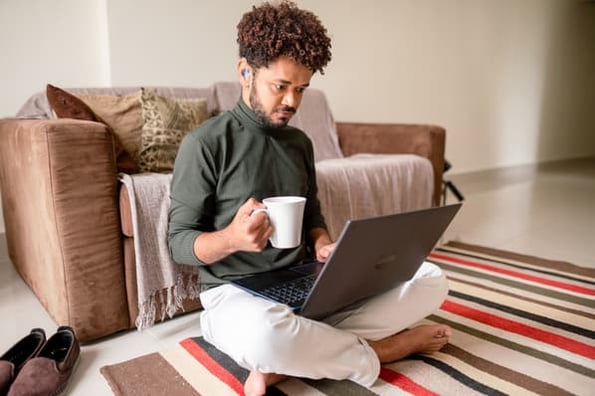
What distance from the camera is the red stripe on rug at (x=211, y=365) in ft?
3.23

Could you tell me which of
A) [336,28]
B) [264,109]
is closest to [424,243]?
[264,109]

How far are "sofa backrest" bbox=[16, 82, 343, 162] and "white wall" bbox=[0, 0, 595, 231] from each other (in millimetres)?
209

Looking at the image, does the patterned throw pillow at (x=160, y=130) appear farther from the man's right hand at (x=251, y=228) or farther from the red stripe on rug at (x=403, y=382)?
the red stripe on rug at (x=403, y=382)

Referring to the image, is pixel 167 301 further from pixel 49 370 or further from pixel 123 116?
pixel 123 116

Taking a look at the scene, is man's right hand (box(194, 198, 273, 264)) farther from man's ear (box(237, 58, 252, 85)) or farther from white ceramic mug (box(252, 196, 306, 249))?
man's ear (box(237, 58, 252, 85))

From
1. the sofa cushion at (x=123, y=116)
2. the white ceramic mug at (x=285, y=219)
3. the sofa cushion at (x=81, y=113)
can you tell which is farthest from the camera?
the sofa cushion at (x=123, y=116)

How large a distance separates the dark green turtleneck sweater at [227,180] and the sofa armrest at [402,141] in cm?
118

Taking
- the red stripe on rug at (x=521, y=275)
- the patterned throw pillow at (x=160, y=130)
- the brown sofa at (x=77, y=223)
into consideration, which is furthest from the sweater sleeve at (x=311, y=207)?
the red stripe on rug at (x=521, y=275)

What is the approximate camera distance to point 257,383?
2.98 ft

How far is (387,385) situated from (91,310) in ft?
2.45

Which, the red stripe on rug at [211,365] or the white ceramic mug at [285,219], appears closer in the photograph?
the white ceramic mug at [285,219]

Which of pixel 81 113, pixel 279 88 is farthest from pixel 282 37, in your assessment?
pixel 81 113

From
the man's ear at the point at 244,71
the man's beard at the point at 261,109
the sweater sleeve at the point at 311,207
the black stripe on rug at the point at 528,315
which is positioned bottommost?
the black stripe on rug at the point at 528,315

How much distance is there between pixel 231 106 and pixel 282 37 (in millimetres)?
1133
